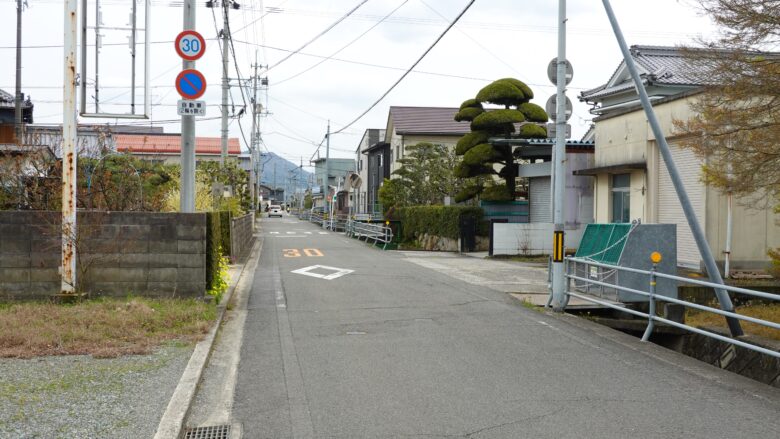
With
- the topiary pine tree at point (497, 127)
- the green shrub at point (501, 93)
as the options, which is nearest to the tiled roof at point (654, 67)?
the topiary pine tree at point (497, 127)

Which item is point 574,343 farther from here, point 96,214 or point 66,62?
point 66,62

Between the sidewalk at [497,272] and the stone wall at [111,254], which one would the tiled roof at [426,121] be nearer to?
the sidewalk at [497,272]

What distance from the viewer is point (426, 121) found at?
4697cm

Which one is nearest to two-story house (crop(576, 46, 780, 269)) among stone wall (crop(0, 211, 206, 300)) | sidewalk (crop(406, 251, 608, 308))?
sidewalk (crop(406, 251, 608, 308))

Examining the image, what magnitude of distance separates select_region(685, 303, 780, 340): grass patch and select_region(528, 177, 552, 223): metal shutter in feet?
41.3

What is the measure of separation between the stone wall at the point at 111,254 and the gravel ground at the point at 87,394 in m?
2.92

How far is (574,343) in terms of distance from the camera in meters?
8.37

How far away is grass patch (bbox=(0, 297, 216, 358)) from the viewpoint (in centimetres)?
704

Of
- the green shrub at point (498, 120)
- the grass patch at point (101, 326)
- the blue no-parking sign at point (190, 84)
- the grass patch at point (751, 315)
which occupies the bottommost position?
the grass patch at point (751, 315)

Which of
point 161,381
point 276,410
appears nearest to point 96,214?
point 161,381

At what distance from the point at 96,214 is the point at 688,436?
8.03 metres

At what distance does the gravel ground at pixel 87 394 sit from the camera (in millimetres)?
4695

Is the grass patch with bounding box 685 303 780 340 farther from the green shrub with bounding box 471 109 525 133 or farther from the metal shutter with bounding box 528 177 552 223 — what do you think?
the green shrub with bounding box 471 109 525 133

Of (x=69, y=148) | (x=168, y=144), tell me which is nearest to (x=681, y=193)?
(x=69, y=148)
